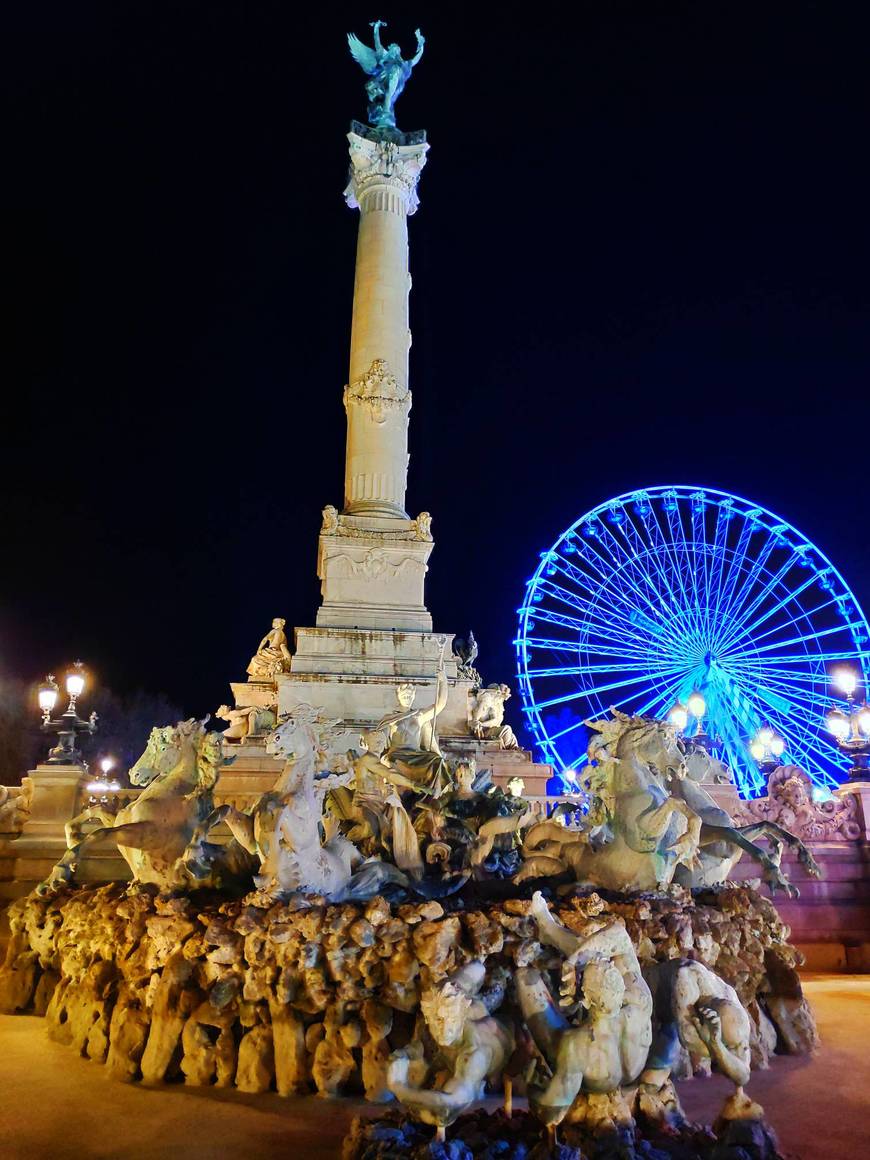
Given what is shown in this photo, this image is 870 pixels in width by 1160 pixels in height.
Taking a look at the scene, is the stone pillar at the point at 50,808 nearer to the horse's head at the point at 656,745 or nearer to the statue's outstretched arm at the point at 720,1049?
the horse's head at the point at 656,745

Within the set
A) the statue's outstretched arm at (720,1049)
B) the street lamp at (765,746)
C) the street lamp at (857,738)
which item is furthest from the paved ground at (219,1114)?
the street lamp at (765,746)

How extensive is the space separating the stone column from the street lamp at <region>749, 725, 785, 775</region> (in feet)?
38.2

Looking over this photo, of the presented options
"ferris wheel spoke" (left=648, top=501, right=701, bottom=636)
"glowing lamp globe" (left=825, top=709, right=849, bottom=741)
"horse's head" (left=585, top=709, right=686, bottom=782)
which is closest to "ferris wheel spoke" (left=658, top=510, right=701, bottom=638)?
"ferris wheel spoke" (left=648, top=501, right=701, bottom=636)

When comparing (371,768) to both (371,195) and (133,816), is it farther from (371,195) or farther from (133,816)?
(371,195)

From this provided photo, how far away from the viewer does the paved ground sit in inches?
196

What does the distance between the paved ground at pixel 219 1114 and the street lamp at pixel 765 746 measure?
15689 millimetres

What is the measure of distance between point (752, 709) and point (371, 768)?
1851cm

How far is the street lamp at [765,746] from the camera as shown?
21844mm

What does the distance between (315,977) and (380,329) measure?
16281 mm

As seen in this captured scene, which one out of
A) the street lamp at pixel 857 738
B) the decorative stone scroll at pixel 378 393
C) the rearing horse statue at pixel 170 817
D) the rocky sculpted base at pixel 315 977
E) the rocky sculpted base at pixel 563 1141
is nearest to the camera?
the rocky sculpted base at pixel 563 1141

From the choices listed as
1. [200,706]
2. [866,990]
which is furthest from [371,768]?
[200,706]

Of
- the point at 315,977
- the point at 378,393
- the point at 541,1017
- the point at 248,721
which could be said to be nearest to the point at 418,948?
the point at 315,977

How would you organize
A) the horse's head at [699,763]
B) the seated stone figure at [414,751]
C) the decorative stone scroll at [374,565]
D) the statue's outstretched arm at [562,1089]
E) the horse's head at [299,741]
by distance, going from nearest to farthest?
the statue's outstretched arm at [562,1089], the horse's head at [299,741], the seated stone figure at [414,751], the horse's head at [699,763], the decorative stone scroll at [374,565]

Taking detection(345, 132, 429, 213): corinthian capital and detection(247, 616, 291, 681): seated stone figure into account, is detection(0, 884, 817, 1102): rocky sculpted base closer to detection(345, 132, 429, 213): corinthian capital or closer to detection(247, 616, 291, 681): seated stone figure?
detection(247, 616, 291, 681): seated stone figure
